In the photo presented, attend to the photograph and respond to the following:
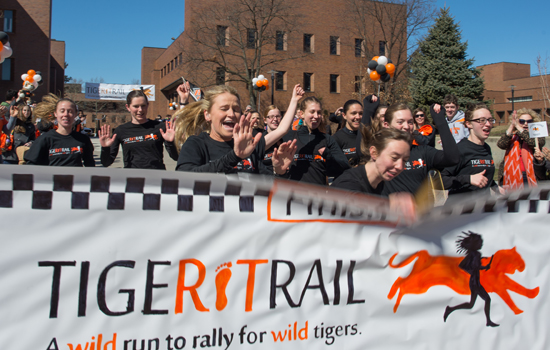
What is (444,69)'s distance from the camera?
1256 inches

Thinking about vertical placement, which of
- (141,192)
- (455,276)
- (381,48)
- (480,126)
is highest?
(381,48)

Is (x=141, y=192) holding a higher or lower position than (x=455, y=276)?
higher

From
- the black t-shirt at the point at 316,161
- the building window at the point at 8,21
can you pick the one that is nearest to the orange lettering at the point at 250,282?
the black t-shirt at the point at 316,161

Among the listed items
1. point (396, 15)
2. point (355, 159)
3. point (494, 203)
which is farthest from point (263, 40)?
point (494, 203)

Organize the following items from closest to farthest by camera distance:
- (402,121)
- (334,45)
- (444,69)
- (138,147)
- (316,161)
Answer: (402,121) < (316,161) < (138,147) < (444,69) < (334,45)

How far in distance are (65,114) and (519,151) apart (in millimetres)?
5808

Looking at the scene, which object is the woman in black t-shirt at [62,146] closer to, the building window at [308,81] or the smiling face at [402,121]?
the smiling face at [402,121]

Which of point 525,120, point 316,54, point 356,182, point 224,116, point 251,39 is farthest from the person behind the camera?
point 316,54

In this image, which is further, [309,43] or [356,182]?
[309,43]

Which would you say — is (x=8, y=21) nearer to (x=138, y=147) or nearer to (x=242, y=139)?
(x=138, y=147)

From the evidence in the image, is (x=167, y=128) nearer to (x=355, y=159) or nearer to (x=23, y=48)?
(x=355, y=159)

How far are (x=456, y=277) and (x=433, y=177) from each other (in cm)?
210

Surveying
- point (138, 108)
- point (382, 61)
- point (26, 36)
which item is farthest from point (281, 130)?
point (26, 36)

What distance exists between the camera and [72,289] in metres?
1.77
